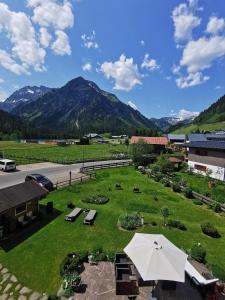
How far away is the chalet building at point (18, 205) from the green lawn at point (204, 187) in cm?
2445

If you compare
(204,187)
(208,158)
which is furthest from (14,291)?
(208,158)

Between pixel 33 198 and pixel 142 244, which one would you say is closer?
pixel 142 244

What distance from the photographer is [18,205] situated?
20.5 meters

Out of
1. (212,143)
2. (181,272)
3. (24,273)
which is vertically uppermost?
(212,143)

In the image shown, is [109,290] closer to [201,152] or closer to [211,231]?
[211,231]

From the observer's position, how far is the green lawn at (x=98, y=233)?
1539 centimetres

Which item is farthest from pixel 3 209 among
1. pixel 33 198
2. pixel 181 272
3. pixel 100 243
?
pixel 181 272

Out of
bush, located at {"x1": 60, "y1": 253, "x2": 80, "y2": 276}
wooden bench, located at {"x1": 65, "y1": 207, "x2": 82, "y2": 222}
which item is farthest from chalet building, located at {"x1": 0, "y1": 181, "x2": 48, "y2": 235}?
bush, located at {"x1": 60, "y1": 253, "x2": 80, "y2": 276}

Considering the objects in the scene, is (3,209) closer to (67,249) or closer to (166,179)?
(67,249)

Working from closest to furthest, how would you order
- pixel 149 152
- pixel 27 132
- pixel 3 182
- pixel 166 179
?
pixel 3 182, pixel 166 179, pixel 149 152, pixel 27 132

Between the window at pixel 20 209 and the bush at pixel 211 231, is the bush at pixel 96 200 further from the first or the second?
the bush at pixel 211 231

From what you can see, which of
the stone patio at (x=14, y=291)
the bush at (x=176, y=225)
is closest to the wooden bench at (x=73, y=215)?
the stone patio at (x=14, y=291)

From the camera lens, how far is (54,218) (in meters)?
23.6

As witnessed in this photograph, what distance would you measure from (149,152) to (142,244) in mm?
48437
